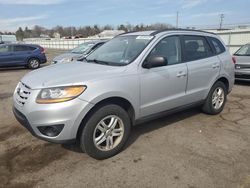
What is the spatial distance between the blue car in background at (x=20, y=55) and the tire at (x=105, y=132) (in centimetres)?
1324

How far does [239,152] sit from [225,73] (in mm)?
2098

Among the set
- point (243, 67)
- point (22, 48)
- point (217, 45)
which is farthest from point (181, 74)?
point (22, 48)

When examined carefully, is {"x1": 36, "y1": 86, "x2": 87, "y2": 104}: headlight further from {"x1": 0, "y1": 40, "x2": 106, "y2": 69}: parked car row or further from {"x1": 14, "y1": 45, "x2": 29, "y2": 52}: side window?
{"x1": 14, "y1": 45, "x2": 29, "y2": 52}: side window

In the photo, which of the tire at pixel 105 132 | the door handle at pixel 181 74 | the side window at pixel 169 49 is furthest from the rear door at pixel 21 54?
the tire at pixel 105 132

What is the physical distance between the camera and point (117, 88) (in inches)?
139

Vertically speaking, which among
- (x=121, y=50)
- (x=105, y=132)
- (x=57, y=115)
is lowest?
(x=105, y=132)

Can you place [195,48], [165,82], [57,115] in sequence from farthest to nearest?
[195,48] → [165,82] → [57,115]

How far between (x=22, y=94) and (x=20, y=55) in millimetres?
12890

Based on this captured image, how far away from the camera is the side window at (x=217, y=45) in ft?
17.6

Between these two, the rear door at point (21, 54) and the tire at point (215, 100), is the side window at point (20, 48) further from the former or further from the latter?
the tire at point (215, 100)

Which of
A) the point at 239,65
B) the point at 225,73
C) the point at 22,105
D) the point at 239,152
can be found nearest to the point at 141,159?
the point at 239,152

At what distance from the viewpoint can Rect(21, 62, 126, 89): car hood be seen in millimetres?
3321

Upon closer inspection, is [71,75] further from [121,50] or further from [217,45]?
[217,45]

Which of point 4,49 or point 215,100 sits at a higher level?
point 4,49
